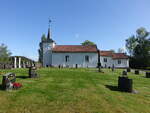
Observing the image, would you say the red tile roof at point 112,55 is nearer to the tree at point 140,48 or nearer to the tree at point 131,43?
the tree at point 140,48

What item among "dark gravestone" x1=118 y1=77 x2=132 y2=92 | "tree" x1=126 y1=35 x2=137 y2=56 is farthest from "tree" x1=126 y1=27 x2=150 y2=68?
"dark gravestone" x1=118 y1=77 x2=132 y2=92

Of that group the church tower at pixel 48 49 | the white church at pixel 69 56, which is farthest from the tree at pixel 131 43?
the church tower at pixel 48 49

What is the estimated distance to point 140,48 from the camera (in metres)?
60.5

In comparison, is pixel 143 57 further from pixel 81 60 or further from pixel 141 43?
pixel 81 60

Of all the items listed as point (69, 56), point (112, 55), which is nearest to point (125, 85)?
point (69, 56)

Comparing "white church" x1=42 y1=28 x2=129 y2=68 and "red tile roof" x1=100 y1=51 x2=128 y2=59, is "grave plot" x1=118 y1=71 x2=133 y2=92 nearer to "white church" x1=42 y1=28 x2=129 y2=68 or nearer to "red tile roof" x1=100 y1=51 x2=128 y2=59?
"white church" x1=42 y1=28 x2=129 y2=68

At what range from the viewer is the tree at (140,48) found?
56.7 meters

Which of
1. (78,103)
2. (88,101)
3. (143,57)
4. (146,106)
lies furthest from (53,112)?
(143,57)

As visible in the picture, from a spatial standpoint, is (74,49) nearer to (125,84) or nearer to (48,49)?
(48,49)

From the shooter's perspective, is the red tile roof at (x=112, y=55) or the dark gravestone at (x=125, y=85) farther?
the red tile roof at (x=112, y=55)

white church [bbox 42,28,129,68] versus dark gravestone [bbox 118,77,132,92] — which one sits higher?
white church [bbox 42,28,129,68]

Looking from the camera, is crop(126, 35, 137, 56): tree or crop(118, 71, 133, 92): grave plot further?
crop(126, 35, 137, 56): tree

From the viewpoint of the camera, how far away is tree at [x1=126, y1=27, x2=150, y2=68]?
2231 inches

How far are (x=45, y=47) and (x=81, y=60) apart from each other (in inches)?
485
